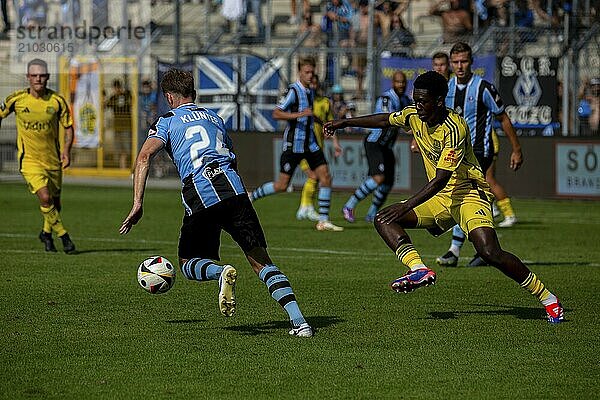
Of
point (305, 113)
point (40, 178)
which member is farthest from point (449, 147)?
point (305, 113)

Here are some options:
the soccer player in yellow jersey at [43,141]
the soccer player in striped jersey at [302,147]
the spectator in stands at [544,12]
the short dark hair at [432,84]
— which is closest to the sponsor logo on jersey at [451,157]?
the short dark hair at [432,84]

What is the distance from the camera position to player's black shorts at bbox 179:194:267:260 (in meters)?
8.55

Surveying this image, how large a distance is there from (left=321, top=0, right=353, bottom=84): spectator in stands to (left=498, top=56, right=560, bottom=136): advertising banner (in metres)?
5.16

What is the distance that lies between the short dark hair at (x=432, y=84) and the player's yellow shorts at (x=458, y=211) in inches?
35.8

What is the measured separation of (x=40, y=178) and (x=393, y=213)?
6399 mm

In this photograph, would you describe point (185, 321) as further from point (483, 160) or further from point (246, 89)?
point (246, 89)

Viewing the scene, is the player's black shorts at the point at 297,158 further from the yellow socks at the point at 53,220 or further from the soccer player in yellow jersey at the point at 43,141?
the yellow socks at the point at 53,220

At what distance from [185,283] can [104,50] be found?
20304mm

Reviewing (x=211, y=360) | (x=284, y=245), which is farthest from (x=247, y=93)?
(x=211, y=360)

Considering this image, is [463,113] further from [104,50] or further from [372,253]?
[104,50]

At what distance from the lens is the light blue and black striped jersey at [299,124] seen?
57.3ft

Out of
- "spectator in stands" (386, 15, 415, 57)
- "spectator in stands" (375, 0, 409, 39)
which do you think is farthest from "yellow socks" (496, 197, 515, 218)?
"spectator in stands" (375, 0, 409, 39)

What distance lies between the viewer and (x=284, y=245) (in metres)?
15.3

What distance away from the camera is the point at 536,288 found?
30.1ft
